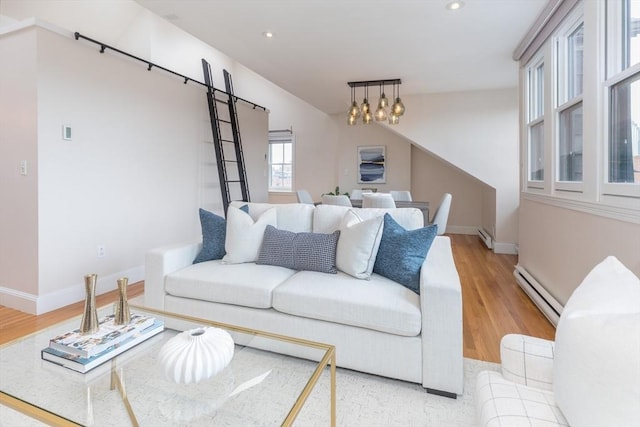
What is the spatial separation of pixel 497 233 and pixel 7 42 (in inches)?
229

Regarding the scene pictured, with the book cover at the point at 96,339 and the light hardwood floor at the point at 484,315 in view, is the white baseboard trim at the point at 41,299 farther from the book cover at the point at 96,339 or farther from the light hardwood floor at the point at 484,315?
the book cover at the point at 96,339

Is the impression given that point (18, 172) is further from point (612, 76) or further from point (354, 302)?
point (612, 76)

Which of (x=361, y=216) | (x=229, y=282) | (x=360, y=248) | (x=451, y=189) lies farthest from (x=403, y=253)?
(x=451, y=189)

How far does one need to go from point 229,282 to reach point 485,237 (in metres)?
4.98

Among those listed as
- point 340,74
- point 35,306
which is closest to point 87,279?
point 35,306

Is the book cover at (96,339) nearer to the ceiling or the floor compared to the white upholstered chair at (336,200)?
nearer to the floor

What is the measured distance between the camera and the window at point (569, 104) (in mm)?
2426

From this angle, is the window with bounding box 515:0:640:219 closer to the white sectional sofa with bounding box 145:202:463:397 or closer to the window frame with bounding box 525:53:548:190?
the window frame with bounding box 525:53:548:190

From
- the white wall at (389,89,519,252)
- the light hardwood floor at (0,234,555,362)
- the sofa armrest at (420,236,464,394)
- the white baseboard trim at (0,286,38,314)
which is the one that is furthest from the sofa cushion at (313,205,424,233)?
the white wall at (389,89,519,252)

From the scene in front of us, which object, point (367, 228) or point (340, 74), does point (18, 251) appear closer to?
point (367, 228)

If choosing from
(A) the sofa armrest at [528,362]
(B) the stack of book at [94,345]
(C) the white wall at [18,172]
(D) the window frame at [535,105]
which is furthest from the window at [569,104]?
(C) the white wall at [18,172]

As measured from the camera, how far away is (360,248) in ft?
6.84

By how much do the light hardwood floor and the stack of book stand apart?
1432mm

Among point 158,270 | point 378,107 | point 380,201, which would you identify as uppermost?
point 378,107
